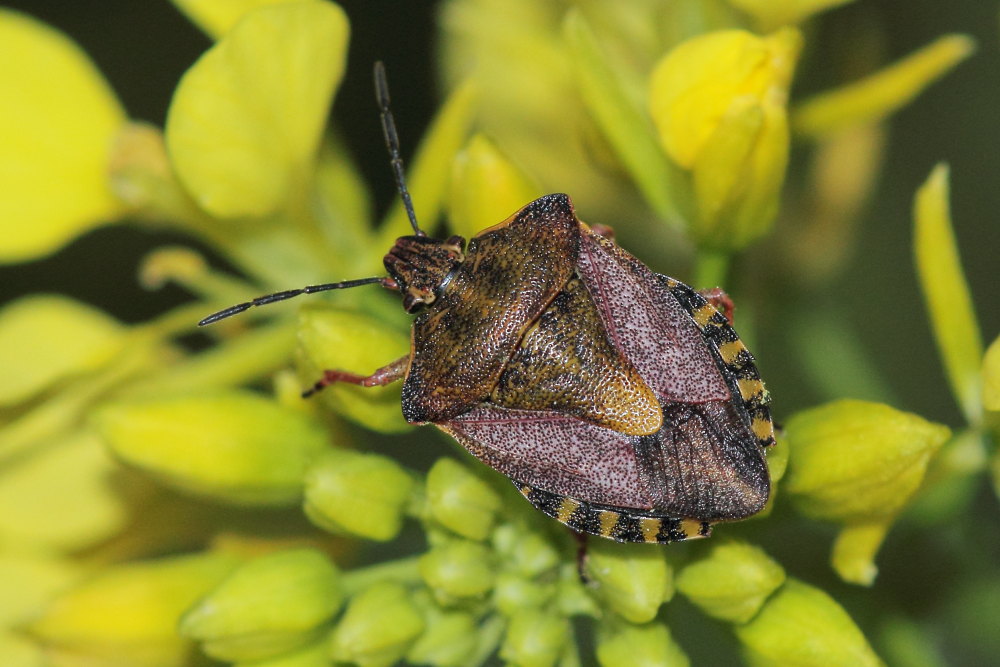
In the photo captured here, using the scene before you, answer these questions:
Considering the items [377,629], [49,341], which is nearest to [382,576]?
[377,629]

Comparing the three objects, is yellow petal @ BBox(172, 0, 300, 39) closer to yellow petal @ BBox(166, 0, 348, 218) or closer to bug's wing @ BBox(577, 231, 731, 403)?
yellow petal @ BBox(166, 0, 348, 218)

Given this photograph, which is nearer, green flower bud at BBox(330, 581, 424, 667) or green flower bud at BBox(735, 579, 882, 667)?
green flower bud at BBox(735, 579, 882, 667)

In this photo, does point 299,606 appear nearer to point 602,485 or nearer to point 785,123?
point 602,485

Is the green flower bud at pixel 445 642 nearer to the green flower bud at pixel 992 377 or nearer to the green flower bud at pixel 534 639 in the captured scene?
the green flower bud at pixel 534 639

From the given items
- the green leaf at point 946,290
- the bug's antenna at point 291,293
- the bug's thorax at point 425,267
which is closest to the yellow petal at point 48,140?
the bug's antenna at point 291,293

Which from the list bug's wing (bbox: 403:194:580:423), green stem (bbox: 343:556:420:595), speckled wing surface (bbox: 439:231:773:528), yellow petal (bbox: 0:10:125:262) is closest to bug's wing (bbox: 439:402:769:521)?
speckled wing surface (bbox: 439:231:773:528)

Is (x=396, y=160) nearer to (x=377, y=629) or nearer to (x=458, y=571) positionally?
(x=458, y=571)
